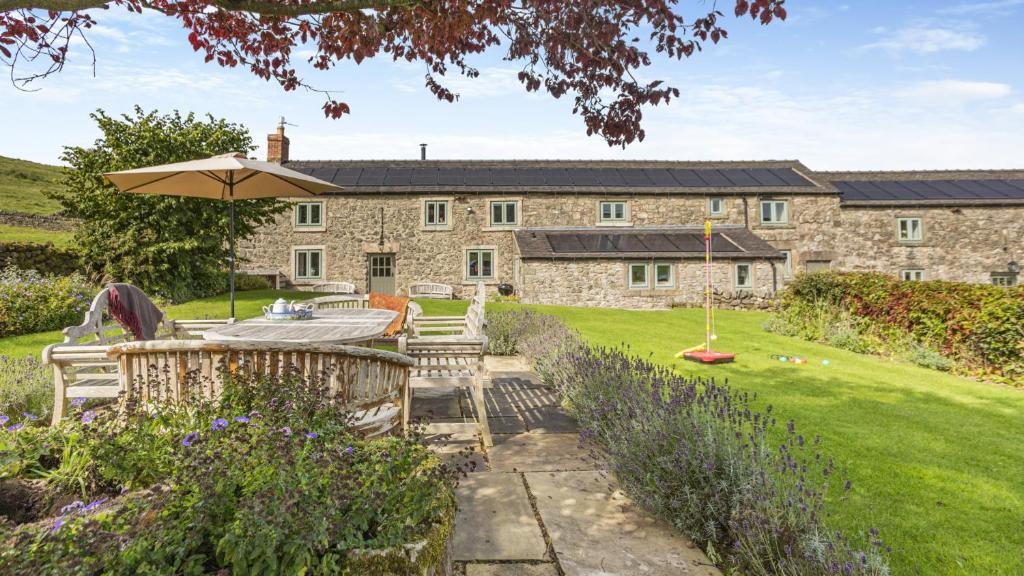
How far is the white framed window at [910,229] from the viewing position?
25.9m

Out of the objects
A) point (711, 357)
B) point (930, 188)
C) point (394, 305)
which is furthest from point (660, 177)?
point (394, 305)

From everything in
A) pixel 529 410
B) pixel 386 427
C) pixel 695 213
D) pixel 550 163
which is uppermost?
pixel 550 163

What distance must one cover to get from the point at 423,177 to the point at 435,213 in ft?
8.68

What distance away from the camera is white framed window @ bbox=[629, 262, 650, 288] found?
21.7 m

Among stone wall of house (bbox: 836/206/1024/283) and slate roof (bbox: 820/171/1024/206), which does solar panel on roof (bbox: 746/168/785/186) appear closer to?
slate roof (bbox: 820/171/1024/206)

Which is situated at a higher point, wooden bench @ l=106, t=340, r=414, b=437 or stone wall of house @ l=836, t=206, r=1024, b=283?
stone wall of house @ l=836, t=206, r=1024, b=283

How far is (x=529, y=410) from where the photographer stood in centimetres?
546

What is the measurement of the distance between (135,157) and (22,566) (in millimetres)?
18770

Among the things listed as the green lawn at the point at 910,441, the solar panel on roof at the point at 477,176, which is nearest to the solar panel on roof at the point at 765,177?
the solar panel on roof at the point at 477,176

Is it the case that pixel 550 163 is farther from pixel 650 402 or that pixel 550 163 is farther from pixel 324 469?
pixel 324 469

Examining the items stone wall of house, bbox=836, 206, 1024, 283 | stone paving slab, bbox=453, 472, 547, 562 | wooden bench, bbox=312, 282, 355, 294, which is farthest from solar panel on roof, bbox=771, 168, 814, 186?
stone paving slab, bbox=453, 472, 547, 562

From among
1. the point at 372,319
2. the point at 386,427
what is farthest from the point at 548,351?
the point at 386,427

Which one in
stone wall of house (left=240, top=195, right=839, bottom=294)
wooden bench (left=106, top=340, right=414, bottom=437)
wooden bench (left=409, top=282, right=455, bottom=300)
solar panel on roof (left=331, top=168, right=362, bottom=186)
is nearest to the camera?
wooden bench (left=106, top=340, right=414, bottom=437)

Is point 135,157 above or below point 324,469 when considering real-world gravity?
above
